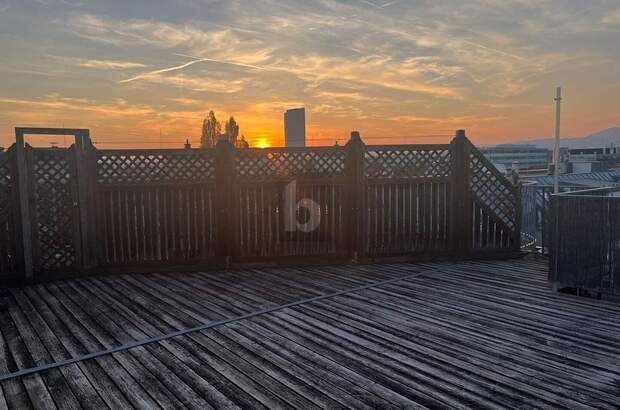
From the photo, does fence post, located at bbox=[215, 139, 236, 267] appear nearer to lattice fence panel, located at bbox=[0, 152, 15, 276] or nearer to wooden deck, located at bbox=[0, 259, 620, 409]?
wooden deck, located at bbox=[0, 259, 620, 409]

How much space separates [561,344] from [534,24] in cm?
701

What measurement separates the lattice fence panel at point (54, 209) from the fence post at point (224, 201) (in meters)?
2.09

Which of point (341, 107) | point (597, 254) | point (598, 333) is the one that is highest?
point (341, 107)

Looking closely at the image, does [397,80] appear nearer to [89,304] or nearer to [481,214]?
[481,214]

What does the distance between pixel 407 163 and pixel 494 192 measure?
1.59 metres

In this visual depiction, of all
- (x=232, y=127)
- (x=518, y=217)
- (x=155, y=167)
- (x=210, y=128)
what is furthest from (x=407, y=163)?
(x=232, y=127)

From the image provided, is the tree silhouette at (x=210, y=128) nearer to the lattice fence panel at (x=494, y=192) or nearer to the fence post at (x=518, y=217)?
the lattice fence panel at (x=494, y=192)

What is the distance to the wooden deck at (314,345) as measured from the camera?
2713mm

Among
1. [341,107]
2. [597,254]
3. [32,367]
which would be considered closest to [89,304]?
[32,367]

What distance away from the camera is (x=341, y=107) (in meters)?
13.6

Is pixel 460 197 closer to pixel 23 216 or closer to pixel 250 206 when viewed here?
pixel 250 206

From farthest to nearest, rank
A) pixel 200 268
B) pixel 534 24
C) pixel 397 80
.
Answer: pixel 397 80, pixel 534 24, pixel 200 268

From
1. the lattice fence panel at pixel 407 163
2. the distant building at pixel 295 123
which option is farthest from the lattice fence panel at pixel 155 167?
the distant building at pixel 295 123

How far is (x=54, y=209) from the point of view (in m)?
6.00
